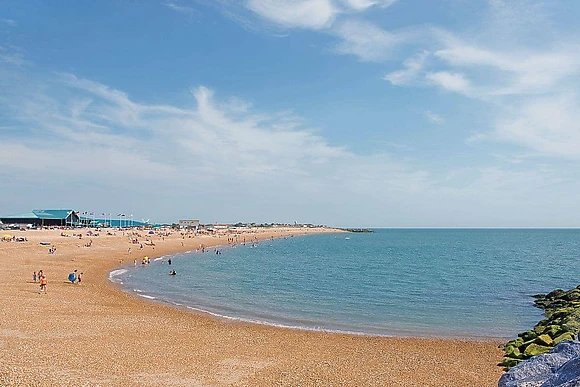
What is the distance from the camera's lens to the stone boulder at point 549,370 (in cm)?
634

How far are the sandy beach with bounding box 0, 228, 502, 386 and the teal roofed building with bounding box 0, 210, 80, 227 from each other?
315 ft

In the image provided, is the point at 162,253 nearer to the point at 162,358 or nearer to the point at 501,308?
the point at 501,308

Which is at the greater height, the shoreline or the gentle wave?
the gentle wave

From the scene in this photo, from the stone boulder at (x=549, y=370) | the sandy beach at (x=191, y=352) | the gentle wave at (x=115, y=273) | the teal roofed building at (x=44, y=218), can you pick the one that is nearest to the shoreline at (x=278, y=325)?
the sandy beach at (x=191, y=352)

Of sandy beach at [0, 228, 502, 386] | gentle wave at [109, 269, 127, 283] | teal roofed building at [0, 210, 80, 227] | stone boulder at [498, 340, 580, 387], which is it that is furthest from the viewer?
teal roofed building at [0, 210, 80, 227]

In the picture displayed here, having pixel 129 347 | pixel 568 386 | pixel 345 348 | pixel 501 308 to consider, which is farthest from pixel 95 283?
pixel 568 386

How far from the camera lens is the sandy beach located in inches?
510

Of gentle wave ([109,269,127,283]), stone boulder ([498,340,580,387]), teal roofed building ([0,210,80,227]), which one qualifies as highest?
teal roofed building ([0,210,80,227])

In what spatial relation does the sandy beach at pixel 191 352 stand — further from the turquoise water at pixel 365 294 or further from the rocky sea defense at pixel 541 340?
the turquoise water at pixel 365 294

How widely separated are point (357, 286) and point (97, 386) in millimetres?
27491

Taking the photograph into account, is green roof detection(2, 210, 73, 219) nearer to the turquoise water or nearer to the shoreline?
the turquoise water

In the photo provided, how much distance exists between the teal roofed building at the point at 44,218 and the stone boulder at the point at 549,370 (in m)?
119

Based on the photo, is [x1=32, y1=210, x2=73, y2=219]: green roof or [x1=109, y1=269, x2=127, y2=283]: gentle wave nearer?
[x1=109, y1=269, x2=127, y2=283]: gentle wave

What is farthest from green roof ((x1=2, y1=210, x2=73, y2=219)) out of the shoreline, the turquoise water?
the shoreline
